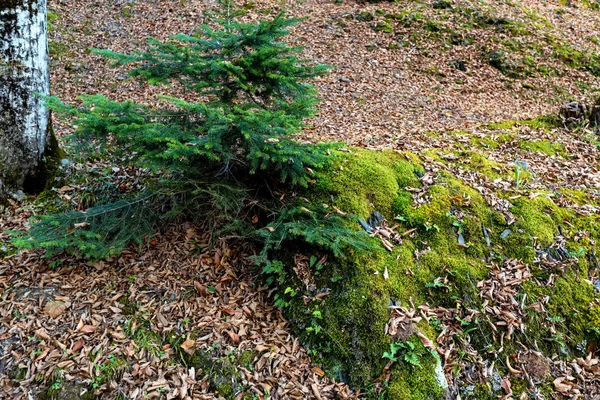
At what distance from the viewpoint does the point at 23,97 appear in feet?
13.7

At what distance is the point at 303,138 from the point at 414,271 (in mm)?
3387

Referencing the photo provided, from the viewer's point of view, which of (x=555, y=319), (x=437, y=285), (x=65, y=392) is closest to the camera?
(x=65, y=392)

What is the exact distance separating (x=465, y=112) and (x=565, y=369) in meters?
A: 6.23

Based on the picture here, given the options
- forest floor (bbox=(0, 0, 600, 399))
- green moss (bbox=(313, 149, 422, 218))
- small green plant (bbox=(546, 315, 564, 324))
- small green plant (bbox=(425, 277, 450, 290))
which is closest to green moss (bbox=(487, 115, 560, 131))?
forest floor (bbox=(0, 0, 600, 399))

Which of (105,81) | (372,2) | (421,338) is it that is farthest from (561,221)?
(372,2)

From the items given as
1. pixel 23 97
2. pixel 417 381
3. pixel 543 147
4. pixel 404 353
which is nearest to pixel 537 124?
pixel 543 147

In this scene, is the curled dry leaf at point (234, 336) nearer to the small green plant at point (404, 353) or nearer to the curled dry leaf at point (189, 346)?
the curled dry leaf at point (189, 346)

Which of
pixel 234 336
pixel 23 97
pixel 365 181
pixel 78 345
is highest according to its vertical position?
pixel 23 97

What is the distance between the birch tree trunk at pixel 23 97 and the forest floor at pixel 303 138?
38 cm

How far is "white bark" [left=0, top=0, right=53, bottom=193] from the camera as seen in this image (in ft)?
13.1

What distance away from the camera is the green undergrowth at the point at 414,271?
3.39 metres

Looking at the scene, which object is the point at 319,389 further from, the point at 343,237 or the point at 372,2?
the point at 372,2

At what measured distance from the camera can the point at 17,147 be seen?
14.1 feet

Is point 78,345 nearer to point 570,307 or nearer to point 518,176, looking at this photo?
point 570,307
